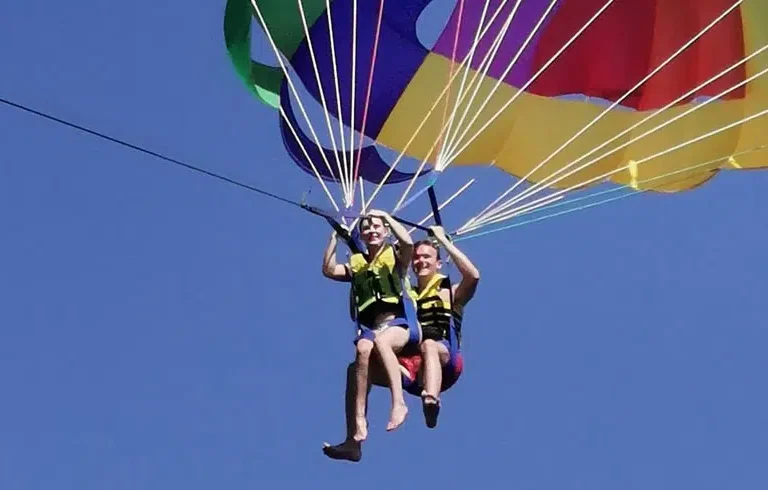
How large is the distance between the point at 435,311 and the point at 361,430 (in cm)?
89

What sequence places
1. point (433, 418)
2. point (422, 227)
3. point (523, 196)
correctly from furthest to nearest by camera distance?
point (523, 196)
point (422, 227)
point (433, 418)

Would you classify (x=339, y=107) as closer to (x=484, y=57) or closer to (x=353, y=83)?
(x=353, y=83)

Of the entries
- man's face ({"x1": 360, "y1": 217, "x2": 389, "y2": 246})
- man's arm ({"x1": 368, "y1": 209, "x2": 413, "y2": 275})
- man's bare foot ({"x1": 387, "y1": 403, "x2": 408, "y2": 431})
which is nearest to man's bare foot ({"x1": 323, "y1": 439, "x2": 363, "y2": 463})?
man's bare foot ({"x1": 387, "y1": 403, "x2": 408, "y2": 431})

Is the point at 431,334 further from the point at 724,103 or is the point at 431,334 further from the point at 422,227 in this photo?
the point at 724,103

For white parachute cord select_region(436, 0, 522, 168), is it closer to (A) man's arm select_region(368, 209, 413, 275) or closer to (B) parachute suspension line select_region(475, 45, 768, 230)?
(B) parachute suspension line select_region(475, 45, 768, 230)

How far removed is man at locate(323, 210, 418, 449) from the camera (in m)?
8.07

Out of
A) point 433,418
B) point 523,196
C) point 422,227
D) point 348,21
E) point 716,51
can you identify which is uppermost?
point 716,51

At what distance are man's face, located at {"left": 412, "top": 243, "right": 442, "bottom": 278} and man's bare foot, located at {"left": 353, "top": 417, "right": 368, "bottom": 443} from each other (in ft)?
3.62

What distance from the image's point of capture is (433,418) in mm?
8086

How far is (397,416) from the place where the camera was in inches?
315

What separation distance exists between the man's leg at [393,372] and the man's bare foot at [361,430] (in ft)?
0.50

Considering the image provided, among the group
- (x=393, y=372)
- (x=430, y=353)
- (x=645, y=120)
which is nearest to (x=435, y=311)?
(x=430, y=353)

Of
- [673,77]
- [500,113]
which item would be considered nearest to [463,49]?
[500,113]

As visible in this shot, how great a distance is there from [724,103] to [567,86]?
1.00m
